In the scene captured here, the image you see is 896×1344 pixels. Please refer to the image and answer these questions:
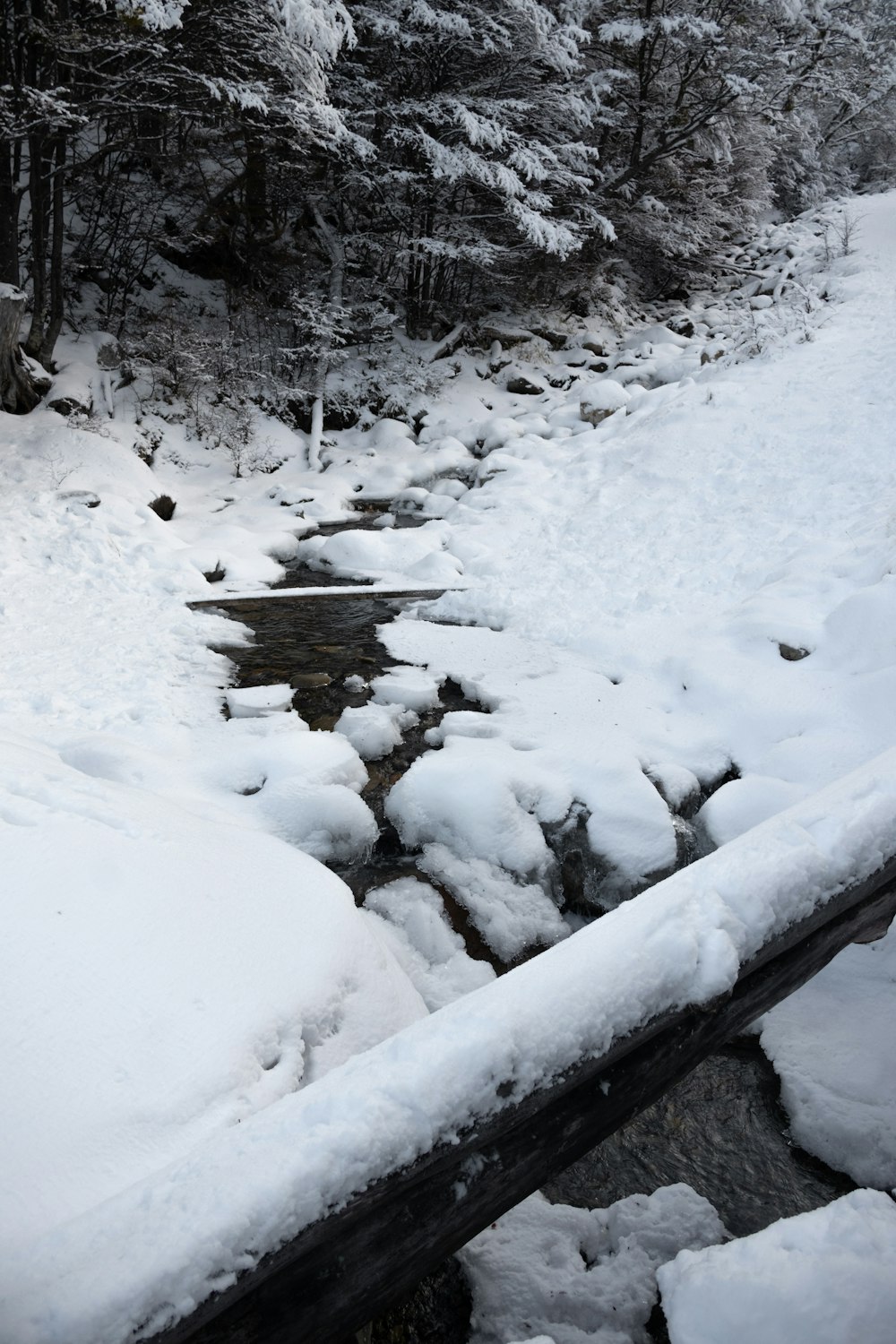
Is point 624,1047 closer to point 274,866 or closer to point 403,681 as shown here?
point 274,866

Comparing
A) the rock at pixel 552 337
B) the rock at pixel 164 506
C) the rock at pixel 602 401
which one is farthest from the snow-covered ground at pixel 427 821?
the rock at pixel 552 337

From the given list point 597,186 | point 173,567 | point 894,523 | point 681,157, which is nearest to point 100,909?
point 173,567

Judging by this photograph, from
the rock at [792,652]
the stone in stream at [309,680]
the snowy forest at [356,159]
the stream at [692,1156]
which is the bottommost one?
the stone in stream at [309,680]

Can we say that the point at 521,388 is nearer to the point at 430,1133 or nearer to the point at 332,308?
the point at 332,308

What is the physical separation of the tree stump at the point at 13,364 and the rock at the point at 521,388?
23.6 ft

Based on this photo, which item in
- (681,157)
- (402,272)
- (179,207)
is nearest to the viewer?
(179,207)

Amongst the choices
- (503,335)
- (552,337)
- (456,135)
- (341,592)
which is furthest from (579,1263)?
(552,337)

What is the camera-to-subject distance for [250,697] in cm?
435

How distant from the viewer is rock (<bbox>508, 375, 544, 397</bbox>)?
1245cm

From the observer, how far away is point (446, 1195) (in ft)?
4.09

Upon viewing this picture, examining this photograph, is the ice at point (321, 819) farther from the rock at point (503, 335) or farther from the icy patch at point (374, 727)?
the rock at point (503, 335)

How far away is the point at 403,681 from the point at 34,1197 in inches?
135

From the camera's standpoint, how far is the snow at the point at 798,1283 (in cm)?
129

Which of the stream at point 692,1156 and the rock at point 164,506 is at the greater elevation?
the stream at point 692,1156
